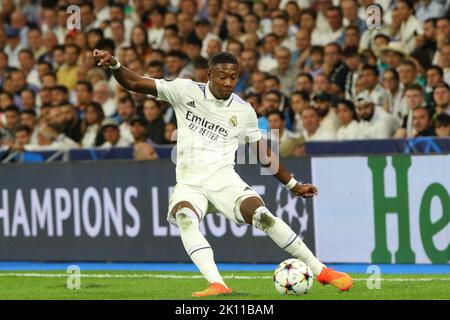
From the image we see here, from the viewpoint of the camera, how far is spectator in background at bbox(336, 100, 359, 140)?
16.2 meters

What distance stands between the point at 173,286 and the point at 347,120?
14.8 feet

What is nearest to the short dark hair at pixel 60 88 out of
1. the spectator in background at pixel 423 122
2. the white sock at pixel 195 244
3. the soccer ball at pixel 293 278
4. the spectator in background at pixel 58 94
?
the spectator in background at pixel 58 94

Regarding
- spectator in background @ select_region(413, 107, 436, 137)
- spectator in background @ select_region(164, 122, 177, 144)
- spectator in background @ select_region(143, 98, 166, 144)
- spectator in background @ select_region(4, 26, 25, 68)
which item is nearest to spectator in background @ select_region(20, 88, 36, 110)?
spectator in background @ select_region(4, 26, 25, 68)

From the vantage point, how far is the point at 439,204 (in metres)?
14.5

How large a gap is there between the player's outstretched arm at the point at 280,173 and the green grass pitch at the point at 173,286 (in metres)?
0.91

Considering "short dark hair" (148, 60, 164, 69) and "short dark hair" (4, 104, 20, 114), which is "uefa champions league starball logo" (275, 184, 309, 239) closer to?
"short dark hair" (148, 60, 164, 69)

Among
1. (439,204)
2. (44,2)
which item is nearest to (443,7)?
(439,204)

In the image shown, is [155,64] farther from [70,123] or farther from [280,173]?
[280,173]

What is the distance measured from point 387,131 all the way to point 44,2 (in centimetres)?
905

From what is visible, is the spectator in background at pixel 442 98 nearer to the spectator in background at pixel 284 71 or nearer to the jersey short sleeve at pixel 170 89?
the spectator in background at pixel 284 71

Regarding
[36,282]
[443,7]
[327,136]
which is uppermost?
[443,7]

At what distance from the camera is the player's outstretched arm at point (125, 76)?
1069 centimetres

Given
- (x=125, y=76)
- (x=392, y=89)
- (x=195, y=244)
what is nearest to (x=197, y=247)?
(x=195, y=244)
